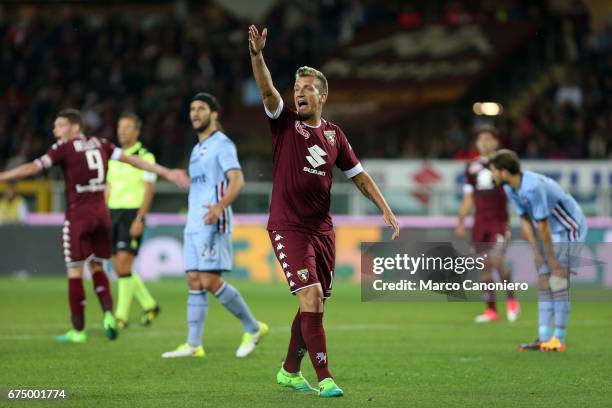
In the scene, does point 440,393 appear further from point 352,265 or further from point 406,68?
point 406,68

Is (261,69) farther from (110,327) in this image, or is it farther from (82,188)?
(110,327)

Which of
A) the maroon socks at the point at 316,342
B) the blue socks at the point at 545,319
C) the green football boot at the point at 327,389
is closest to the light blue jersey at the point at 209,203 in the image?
the maroon socks at the point at 316,342

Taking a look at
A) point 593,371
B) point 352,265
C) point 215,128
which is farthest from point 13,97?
point 593,371

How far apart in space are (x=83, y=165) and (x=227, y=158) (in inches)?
82.0

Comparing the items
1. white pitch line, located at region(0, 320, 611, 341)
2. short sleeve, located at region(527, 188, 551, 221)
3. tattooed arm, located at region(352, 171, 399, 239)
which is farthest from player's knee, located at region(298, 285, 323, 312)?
white pitch line, located at region(0, 320, 611, 341)

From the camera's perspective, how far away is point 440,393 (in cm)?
822

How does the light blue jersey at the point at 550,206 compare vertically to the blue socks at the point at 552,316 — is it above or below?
above

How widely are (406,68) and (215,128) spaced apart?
57.9 feet

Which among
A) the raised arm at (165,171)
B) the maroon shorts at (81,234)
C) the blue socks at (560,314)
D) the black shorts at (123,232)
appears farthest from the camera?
the black shorts at (123,232)

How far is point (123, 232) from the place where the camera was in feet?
43.5

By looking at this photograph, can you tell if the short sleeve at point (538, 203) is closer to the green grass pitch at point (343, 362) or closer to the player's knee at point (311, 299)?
the green grass pitch at point (343, 362)

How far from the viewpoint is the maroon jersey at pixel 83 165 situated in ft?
38.2

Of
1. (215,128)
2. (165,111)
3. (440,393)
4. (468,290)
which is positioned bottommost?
(440,393)

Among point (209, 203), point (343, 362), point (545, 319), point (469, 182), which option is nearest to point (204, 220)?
point (209, 203)
